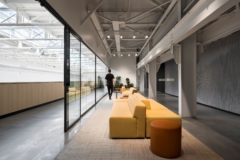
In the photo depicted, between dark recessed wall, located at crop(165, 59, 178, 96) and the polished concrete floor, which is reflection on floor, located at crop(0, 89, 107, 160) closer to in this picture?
the polished concrete floor

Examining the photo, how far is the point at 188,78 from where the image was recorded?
4.59 metres

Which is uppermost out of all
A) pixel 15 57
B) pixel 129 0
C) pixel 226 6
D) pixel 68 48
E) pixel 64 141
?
pixel 129 0

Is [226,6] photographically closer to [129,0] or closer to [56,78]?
[129,0]

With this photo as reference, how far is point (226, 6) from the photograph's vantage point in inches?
86.5

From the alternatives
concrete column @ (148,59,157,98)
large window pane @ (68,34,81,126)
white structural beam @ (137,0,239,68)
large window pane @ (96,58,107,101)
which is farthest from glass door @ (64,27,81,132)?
concrete column @ (148,59,157,98)

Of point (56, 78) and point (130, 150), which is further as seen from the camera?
point (56, 78)

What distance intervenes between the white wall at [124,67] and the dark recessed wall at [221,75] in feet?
32.6

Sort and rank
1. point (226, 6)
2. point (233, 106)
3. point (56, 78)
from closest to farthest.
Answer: point (226, 6), point (233, 106), point (56, 78)

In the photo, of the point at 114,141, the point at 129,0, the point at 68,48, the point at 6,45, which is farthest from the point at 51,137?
the point at 6,45

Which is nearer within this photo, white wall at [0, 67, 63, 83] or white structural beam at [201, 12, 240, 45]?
white structural beam at [201, 12, 240, 45]

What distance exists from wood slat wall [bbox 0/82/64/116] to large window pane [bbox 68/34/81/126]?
238 cm

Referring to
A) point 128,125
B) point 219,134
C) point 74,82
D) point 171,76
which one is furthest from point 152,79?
point 128,125

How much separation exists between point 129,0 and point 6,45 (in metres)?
8.50

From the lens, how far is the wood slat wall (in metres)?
4.34
